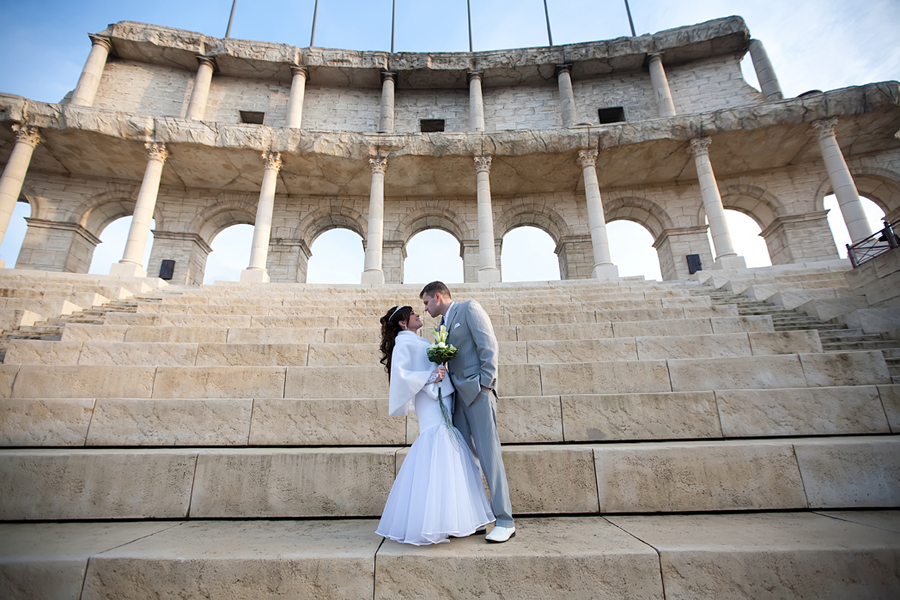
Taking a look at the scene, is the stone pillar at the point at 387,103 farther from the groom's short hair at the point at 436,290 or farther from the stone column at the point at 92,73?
the groom's short hair at the point at 436,290

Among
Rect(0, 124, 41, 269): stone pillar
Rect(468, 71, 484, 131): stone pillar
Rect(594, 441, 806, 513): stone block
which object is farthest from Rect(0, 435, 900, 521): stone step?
Rect(468, 71, 484, 131): stone pillar

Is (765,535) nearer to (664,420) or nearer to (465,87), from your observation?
(664,420)

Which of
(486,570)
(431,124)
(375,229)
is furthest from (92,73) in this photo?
(486,570)

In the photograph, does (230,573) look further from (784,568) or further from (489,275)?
(489,275)

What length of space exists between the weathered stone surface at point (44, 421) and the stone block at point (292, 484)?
68.0 inches

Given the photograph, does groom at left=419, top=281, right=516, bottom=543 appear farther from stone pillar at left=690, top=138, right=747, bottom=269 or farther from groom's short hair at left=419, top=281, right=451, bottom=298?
stone pillar at left=690, top=138, right=747, bottom=269

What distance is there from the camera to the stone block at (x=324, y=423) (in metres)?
3.76

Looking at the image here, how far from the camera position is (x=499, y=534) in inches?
93.0

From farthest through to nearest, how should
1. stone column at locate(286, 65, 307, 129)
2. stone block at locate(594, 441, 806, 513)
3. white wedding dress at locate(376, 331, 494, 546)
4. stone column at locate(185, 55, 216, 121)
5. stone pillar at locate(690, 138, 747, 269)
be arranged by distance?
stone column at locate(286, 65, 307, 129) → stone column at locate(185, 55, 216, 121) → stone pillar at locate(690, 138, 747, 269) → stone block at locate(594, 441, 806, 513) → white wedding dress at locate(376, 331, 494, 546)

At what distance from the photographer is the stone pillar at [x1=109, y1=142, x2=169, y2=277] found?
468 inches

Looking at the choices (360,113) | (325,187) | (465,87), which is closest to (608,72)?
(465,87)

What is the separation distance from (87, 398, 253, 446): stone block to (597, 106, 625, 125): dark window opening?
1904 centimetres

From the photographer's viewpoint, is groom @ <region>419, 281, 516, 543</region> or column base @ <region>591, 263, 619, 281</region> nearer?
groom @ <region>419, 281, 516, 543</region>

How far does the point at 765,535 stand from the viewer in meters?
2.37
